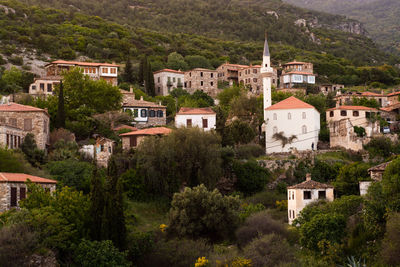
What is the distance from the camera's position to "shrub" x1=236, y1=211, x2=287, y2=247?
1566 inches

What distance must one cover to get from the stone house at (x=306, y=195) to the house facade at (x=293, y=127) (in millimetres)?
13395

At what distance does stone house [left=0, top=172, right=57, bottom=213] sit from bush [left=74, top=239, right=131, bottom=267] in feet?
17.5

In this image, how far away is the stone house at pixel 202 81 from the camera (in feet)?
285

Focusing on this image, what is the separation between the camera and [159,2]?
174500 millimetres

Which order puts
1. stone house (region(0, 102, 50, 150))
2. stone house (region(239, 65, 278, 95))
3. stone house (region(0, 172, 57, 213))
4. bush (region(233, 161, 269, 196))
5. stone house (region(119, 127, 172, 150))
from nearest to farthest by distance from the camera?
1. stone house (region(0, 172, 57, 213))
2. stone house (region(0, 102, 50, 150))
3. bush (region(233, 161, 269, 196))
4. stone house (region(119, 127, 172, 150))
5. stone house (region(239, 65, 278, 95))

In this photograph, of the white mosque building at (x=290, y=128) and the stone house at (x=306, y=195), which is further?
the white mosque building at (x=290, y=128)

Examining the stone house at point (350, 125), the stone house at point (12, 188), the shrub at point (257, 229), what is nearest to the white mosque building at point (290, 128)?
the stone house at point (350, 125)

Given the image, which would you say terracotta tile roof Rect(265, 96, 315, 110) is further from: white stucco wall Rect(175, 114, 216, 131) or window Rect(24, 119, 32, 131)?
window Rect(24, 119, 32, 131)

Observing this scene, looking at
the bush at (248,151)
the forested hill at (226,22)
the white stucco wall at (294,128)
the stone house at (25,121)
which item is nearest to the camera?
the stone house at (25,121)

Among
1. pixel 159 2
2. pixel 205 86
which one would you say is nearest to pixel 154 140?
pixel 205 86

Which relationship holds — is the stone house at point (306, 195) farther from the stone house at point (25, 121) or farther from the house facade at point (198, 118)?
the stone house at point (25, 121)

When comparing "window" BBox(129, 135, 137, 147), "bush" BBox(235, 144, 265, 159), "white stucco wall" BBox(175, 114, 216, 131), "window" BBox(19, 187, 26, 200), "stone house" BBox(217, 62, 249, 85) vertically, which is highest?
"stone house" BBox(217, 62, 249, 85)

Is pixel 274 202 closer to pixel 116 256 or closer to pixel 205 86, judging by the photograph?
pixel 116 256

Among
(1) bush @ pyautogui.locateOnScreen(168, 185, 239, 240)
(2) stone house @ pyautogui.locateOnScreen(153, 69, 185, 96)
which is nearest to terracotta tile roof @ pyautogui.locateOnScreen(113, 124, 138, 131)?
(1) bush @ pyautogui.locateOnScreen(168, 185, 239, 240)
